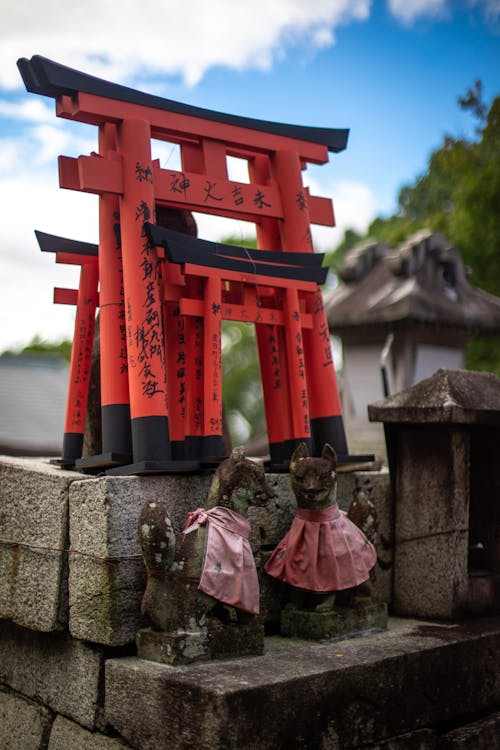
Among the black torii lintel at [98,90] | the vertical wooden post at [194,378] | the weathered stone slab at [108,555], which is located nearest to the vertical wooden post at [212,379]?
the vertical wooden post at [194,378]

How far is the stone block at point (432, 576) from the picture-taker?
496 cm

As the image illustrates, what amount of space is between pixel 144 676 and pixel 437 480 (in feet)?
7.37

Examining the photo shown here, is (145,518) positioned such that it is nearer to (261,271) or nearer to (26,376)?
(261,271)

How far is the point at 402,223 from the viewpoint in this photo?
1973 cm

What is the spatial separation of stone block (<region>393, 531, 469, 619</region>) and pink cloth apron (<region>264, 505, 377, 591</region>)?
0.70 meters

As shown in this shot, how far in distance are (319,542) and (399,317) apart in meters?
6.30

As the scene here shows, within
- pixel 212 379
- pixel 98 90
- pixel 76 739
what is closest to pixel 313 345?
pixel 212 379

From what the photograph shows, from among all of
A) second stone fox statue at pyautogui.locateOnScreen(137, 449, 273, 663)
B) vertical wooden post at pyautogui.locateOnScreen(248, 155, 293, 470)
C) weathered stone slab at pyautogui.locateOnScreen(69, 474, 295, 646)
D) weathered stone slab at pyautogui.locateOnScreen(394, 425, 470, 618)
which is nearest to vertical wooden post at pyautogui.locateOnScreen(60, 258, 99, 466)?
weathered stone slab at pyautogui.locateOnScreen(69, 474, 295, 646)

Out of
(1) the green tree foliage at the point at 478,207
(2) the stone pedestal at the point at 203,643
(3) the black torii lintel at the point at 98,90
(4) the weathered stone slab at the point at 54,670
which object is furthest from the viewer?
(1) the green tree foliage at the point at 478,207

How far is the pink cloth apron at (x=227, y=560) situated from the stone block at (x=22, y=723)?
1213 millimetres

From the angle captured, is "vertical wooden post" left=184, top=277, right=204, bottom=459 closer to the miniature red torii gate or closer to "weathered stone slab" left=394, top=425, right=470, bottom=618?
the miniature red torii gate

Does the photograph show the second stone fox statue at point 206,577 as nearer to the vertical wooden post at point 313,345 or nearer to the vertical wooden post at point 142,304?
the vertical wooden post at point 142,304

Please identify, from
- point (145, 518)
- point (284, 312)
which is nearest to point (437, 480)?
point (284, 312)

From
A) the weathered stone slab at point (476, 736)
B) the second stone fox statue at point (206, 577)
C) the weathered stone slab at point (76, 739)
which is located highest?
the second stone fox statue at point (206, 577)
